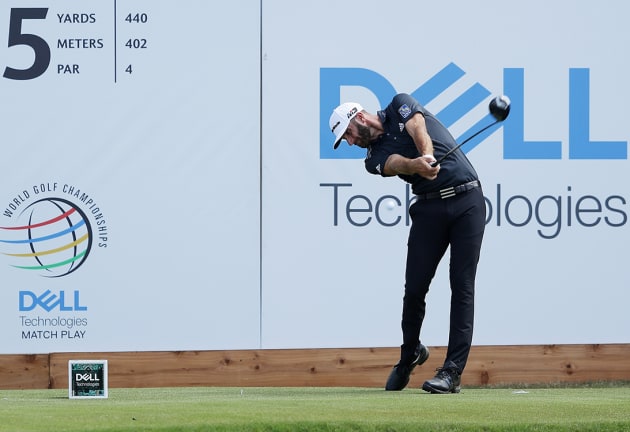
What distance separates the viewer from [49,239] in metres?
7.39

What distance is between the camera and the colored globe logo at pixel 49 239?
24.2ft

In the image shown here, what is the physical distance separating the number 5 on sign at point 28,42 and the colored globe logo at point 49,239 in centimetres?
75

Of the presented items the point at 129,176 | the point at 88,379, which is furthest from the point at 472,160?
the point at 88,379

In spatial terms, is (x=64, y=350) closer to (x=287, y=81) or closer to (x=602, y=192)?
(x=287, y=81)

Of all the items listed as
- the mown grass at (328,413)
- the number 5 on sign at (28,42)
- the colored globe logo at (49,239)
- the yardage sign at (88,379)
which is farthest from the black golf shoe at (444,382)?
the number 5 on sign at (28,42)

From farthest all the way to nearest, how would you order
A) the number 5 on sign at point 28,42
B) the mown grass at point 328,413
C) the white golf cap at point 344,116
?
the number 5 on sign at point 28,42
the white golf cap at point 344,116
the mown grass at point 328,413

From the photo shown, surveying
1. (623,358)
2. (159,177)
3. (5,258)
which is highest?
(159,177)

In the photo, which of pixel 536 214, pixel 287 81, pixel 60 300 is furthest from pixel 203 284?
pixel 536 214

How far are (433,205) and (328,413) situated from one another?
1.47m

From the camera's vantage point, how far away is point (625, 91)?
771 cm

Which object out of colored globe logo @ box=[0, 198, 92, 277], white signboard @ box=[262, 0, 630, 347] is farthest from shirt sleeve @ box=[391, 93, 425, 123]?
colored globe logo @ box=[0, 198, 92, 277]

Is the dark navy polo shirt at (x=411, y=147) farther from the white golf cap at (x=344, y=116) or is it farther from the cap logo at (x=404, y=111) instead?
the white golf cap at (x=344, y=116)

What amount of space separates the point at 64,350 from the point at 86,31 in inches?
73.5

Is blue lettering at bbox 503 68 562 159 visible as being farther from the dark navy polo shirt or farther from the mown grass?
the mown grass
